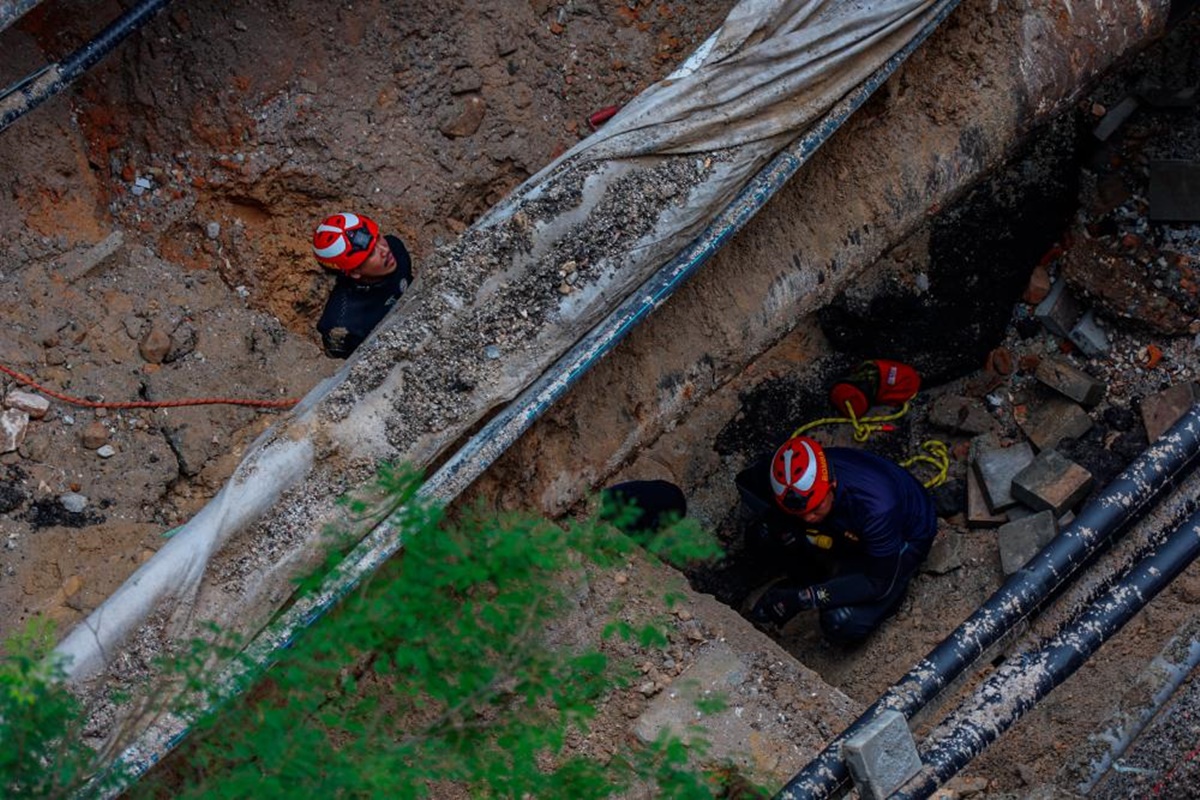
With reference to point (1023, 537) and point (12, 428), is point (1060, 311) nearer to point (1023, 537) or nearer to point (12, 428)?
point (1023, 537)

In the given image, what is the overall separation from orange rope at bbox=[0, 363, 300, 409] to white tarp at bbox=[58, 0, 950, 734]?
0.78 m

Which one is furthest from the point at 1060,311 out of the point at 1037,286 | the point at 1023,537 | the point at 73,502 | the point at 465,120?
the point at 73,502

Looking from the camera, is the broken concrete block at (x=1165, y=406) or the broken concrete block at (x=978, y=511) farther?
the broken concrete block at (x=978, y=511)

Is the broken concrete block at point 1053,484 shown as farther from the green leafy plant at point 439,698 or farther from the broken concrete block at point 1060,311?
the green leafy plant at point 439,698

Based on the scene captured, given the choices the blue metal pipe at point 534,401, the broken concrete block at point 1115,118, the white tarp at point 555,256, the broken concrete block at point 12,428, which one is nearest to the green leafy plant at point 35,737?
the blue metal pipe at point 534,401

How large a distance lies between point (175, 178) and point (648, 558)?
2.71m

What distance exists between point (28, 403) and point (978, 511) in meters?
4.13

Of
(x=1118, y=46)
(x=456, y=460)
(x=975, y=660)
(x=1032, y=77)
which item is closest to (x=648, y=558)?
(x=456, y=460)

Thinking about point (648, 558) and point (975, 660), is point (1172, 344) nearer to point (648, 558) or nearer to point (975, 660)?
point (648, 558)

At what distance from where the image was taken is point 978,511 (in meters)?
6.84

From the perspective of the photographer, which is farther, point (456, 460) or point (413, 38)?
point (413, 38)

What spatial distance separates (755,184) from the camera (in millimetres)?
5461

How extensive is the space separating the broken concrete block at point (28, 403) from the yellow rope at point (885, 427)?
3.37 m

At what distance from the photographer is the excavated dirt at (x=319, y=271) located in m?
5.73
